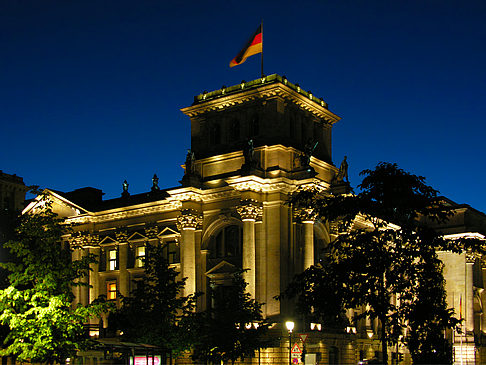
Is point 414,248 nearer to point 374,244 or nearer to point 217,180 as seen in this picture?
point 374,244

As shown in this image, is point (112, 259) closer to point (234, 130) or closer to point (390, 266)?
point (234, 130)

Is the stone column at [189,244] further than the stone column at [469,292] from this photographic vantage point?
No

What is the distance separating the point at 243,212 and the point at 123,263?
16.9 meters

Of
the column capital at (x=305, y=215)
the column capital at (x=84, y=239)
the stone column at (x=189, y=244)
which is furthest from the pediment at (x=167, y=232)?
the column capital at (x=305, y=215)

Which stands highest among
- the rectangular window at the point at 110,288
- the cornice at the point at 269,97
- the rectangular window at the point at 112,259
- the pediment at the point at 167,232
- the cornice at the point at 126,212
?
the cornice at the point at 269,97

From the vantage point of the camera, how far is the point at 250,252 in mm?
55625

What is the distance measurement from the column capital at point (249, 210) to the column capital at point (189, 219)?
5.08 m

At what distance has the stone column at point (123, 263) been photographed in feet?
221

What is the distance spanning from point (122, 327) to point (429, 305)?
30.5 m

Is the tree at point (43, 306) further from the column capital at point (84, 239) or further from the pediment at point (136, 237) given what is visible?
the column capital at point (84, 239)

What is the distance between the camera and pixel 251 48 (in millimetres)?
62469

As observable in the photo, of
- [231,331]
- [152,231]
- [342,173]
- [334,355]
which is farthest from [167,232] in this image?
[231,331]

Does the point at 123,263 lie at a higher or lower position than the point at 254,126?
lower

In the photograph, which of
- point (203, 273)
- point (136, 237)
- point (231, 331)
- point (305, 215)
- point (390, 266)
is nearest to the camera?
point (390, 266)
